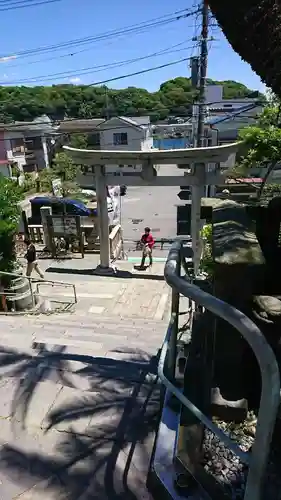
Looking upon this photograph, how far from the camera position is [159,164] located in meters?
11.8

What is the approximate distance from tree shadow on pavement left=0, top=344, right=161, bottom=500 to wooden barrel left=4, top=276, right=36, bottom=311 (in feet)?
18.6

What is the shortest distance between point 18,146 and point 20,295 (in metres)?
26.8

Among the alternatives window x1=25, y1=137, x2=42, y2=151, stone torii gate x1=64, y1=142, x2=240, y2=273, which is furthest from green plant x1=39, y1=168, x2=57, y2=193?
stone torii gate x1=64, y1=142, x2=240, y2=273

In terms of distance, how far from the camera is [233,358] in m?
2.20

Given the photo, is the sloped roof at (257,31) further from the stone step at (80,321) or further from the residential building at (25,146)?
the residential building at (25,146)

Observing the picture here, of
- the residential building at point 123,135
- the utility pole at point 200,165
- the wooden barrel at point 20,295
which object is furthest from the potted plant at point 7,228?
the residential building at point 123,135

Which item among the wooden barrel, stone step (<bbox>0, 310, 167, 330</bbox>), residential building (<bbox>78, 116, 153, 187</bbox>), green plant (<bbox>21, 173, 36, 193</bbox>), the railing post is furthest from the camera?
residential building (<bbox>78, 116, 153, 187</bbox>)

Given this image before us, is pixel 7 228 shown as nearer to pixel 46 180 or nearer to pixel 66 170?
pixel 66 170

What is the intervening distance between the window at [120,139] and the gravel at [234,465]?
37492 mm

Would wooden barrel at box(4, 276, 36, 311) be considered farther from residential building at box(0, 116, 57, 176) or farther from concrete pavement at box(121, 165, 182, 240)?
residential building at box(0, 116, 57, 176)

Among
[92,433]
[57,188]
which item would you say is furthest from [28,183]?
[92,433]

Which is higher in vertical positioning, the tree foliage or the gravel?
the tree foliage

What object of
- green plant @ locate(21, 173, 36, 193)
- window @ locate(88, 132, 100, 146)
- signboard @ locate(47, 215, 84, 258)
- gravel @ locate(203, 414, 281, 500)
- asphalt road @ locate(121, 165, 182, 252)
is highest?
window @ locate(88, 132, 100, 146)

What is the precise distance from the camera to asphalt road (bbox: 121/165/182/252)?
2214 cm
